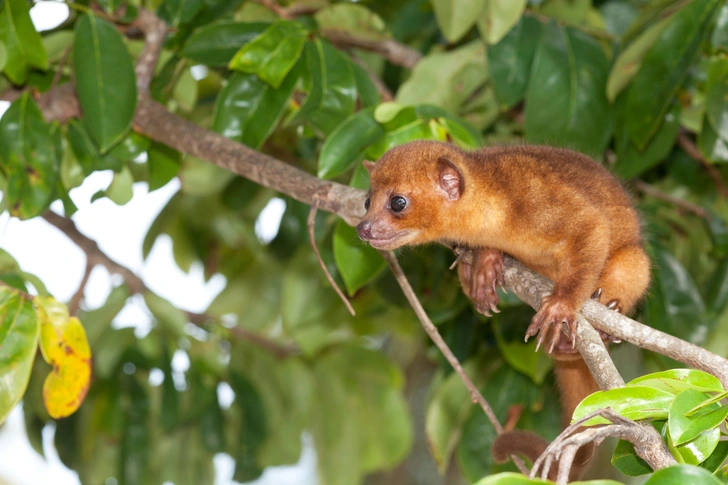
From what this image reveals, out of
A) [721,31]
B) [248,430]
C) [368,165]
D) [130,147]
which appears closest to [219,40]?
[130,147]

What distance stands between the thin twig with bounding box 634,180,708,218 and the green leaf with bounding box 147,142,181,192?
210 centimetres

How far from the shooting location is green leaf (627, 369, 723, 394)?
5.50 ft

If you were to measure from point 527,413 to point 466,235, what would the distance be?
1.19m

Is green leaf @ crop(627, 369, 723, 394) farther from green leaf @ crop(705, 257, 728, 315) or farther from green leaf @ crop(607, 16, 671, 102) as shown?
green leaf @ crop(705, 257, 728, 315)

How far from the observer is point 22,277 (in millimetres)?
2779

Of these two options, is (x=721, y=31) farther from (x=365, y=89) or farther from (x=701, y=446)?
(x=701, y=446)

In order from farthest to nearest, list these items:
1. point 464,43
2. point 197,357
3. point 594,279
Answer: point 197,357
point 464,43
point 594,279

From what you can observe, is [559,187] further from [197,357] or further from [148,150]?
[197,357]

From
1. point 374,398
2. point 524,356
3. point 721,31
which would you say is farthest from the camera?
point 374,398

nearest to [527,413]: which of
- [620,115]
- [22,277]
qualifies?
[620,115]

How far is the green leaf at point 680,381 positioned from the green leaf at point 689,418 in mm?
41

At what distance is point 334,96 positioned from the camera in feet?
10.3

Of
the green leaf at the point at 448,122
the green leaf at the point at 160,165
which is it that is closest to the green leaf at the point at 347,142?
the green leaf at the point at 448,122

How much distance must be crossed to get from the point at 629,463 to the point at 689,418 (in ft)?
0.93
